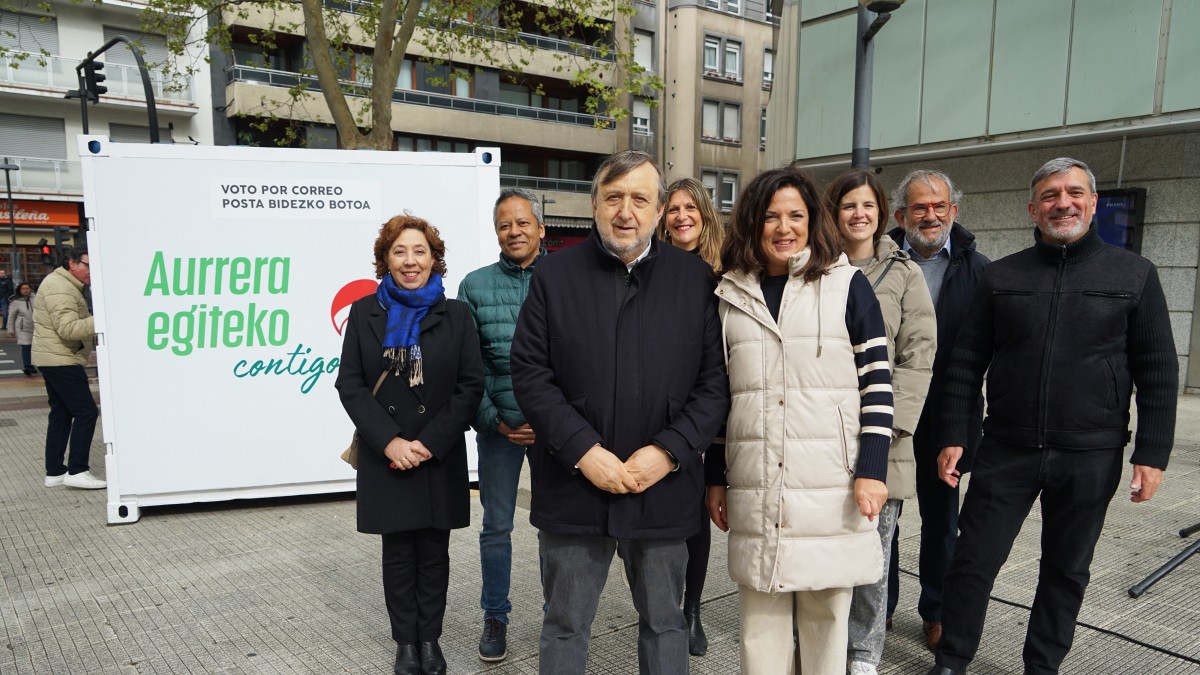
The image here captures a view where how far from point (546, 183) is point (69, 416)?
2410 cm

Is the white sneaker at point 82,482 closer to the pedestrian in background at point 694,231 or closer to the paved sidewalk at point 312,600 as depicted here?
the paved sidewalk at point 312,600

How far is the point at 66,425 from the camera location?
6.19 metres

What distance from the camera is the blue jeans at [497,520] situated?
336 centimetres

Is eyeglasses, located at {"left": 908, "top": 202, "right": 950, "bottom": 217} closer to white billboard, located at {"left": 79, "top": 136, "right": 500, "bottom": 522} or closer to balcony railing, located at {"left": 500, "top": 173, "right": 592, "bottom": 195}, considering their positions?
white billboard, located at {"left": 79, "top": 136, "right": 500, "bottom": 522}

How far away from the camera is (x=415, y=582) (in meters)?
3.15

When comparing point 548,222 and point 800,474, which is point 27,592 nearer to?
point 800,474

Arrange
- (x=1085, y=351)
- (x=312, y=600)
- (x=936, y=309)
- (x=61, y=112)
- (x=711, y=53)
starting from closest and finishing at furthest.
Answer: (x=1085, y=351), (x=936, y=309), (x=312, y=600), (x=61, y=112), (x=711, y=53)

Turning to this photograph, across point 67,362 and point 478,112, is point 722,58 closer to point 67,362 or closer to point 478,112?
point 478,112

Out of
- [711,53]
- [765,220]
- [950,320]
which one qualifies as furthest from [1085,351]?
[711,53]

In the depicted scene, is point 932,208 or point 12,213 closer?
point 932,208

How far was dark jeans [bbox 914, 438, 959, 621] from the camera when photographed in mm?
3357

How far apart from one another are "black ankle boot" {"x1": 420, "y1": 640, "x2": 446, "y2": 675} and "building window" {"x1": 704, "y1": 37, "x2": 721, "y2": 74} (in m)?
30.9

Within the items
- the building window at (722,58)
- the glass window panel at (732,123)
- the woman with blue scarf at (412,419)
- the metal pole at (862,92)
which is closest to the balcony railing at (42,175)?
the building window at (722,58)

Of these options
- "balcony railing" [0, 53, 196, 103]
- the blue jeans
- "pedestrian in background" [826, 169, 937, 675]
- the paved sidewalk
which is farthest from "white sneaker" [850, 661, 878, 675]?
"balcony railing" [0, 53, 196, 103]
